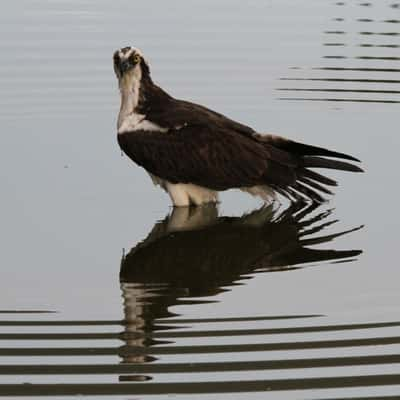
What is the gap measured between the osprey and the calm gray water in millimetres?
234

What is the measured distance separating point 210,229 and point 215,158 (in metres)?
0.81

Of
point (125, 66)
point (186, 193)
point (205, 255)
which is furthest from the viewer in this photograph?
point (125, 66)

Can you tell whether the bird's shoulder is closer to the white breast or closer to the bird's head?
the white breast

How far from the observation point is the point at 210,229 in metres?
13.4

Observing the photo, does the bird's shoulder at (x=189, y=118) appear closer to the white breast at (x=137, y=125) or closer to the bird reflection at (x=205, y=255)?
the white breast at (x=137, y=125)

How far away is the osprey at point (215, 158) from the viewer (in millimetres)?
13883

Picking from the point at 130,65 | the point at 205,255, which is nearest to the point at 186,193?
the point at 130,65

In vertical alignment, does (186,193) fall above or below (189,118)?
below

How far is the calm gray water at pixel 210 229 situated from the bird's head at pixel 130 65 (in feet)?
2.72

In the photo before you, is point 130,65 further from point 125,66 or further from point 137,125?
point 137,125

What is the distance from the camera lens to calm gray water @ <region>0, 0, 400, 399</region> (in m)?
9.66

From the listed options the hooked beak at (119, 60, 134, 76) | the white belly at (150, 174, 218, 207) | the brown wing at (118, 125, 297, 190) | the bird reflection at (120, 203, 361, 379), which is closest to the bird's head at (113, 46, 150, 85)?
the hooked beak at (119, 60, 134, 76)

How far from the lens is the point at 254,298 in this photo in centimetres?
1112

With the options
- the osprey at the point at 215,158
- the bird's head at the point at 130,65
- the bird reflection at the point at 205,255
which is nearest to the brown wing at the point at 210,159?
the osprey at the point at 215,158
